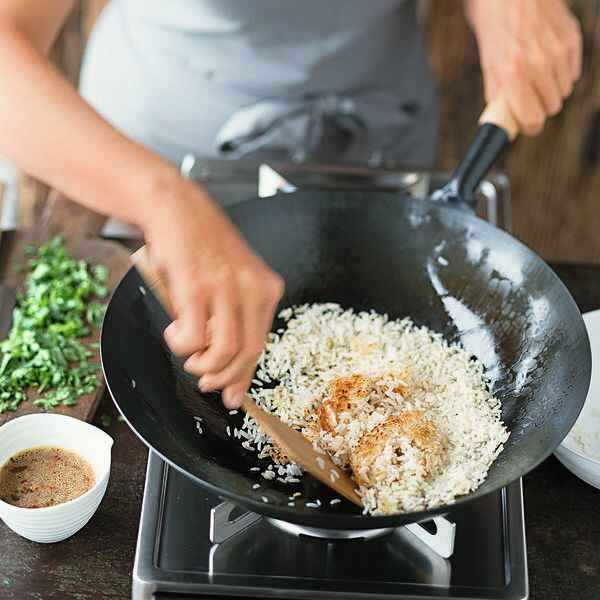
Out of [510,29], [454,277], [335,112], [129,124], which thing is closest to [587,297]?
[454,277]

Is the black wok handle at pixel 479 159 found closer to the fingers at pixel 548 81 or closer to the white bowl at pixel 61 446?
the fingers at pixel 548 81

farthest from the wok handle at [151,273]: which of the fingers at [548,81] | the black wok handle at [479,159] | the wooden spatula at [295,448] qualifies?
the fingers at [548,81]

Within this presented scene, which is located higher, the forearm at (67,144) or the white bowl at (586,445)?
the forearm at (67,144)

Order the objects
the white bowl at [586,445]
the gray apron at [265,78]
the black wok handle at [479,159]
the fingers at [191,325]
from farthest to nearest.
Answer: the gray apron at [265,78]
the black wok handle at [479,159]
the white bowl at [586,445]
the fingers at [191,325]

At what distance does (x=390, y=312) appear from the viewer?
4.67 feet

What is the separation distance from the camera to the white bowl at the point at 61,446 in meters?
1.11

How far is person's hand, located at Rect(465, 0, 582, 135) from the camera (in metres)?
1.51

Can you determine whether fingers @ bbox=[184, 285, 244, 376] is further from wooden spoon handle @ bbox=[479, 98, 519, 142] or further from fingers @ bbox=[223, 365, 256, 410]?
wooden spoon handle @ bbox=[479, 98, 519, 142]

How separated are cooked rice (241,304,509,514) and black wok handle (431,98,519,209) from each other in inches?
8.9

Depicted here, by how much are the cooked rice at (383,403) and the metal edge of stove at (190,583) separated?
117 mm

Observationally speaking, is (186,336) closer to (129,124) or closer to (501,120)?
(501,120)

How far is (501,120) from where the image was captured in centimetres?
147

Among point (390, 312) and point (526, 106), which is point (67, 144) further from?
point (526, 106)

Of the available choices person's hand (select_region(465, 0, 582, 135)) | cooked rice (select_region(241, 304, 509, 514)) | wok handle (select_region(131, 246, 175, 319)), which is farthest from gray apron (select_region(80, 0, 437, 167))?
wok handle (select_region(131, 246, 175, 319))
